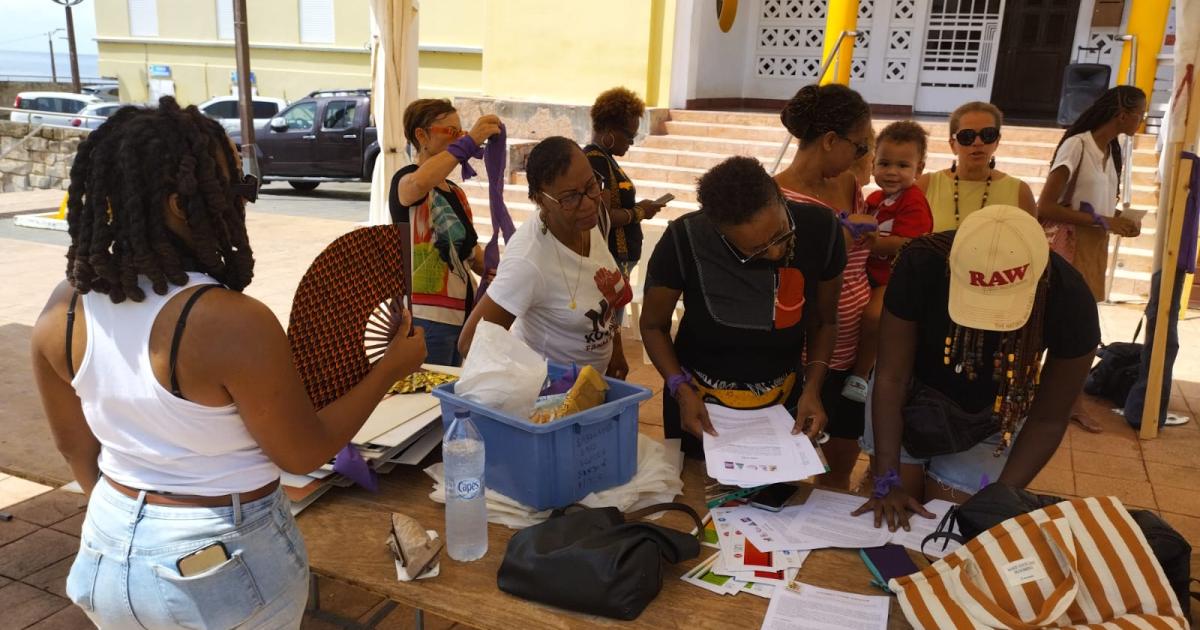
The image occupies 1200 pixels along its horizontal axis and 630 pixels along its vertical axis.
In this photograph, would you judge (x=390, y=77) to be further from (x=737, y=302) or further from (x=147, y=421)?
(x=147, y=421)

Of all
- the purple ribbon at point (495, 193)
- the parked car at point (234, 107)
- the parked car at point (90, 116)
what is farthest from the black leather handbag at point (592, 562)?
the parked car at point (90, 116)

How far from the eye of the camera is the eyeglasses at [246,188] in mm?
1427

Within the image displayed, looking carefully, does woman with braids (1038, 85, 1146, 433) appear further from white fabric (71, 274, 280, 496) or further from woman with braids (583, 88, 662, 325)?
white fabric (71, 274, 280, 496)

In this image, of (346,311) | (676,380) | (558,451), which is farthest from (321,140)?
(558,451)

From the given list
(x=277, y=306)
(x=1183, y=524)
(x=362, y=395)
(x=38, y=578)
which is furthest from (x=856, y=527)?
(x=277, y=306)

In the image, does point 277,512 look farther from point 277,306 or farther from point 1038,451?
point 277,306

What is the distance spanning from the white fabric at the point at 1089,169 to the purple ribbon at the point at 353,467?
3.87 meters

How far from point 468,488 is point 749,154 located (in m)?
7.65

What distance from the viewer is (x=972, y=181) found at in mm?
3652

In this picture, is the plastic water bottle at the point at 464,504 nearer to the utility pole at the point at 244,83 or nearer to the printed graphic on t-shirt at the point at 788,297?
the printed graphic on t-shirt at the point at 788,297

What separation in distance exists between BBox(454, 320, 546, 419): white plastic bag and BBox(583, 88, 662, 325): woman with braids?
6.73 ft

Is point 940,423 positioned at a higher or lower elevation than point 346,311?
lower

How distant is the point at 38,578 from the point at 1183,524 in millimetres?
4584

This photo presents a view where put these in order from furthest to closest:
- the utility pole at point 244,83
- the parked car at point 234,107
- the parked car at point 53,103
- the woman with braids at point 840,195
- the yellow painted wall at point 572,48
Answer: the parked car at point 53,103 < the parked car at point 234,107 < the utility pole at point 244,83 < the yellow painted wall at point 572,48 < the woman with braids at point 840,195
